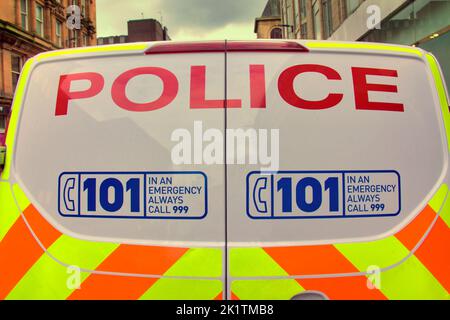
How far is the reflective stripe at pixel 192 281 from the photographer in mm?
1659

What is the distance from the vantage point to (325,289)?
5.46 feet

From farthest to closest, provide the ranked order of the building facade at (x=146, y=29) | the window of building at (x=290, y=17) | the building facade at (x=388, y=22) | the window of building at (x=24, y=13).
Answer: the building facade at (x=146, y=29) → the window of building at (x=290, y=17) → the window of building at (x=24, y=13) → the building facade at (x=388, y=22)

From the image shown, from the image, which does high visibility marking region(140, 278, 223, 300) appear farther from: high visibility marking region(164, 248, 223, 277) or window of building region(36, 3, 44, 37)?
window of building region(36, 3, 44, 37)

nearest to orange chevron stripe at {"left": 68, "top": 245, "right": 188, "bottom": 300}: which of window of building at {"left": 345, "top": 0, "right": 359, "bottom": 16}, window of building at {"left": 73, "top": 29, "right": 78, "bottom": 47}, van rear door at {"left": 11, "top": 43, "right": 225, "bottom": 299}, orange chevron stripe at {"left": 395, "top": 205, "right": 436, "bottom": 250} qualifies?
van rear door at {"left": 11, "top": 43, "right": 225, "bottom": 299}

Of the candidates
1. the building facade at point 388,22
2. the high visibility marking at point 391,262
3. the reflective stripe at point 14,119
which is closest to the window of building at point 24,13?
the building facade at point 388,22

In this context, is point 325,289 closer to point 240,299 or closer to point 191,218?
point 240,299

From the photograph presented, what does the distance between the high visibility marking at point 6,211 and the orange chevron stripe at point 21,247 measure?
0.02m

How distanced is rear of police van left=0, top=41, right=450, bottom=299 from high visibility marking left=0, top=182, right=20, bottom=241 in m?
0.02

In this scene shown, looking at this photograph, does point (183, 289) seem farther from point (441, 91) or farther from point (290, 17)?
point (290, 17)

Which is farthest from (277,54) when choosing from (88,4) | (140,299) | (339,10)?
(88,4)

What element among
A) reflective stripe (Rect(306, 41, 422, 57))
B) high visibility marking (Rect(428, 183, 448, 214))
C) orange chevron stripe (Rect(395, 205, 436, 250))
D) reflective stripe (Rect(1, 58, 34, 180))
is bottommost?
orange chevron stripe (Rect(395, 205, 436, 250))

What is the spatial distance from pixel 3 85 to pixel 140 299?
2522 centimetres

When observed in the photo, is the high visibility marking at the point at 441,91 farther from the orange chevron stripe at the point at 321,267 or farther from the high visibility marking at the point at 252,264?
the high visibility marking at the point at 252,264

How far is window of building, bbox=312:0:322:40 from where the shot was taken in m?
23.0
